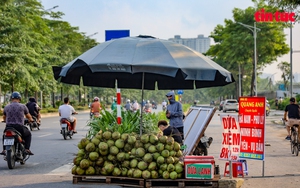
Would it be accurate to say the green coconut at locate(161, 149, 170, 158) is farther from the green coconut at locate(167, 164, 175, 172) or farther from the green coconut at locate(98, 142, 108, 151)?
the green coconut at locate(98, 142, 108, 151)

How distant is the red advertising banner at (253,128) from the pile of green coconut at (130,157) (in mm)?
1990

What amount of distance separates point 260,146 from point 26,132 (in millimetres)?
5114

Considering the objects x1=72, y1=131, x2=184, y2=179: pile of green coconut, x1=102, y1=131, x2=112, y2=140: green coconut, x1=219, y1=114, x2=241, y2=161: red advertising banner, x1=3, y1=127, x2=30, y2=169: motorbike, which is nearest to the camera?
x1=72, y1=131, x2=184, y2=179: pile of green coconut

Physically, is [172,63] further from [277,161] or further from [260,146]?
[277,161]

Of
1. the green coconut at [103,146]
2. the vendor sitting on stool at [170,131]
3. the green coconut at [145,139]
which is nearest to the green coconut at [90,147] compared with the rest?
the green coconut at [103,146]

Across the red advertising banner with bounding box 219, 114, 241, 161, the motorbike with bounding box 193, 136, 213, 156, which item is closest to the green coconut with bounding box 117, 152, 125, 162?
the red advertising banner with bounding box 219, 114, 241, 161

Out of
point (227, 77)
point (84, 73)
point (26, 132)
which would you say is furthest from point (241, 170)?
point (26, 132)

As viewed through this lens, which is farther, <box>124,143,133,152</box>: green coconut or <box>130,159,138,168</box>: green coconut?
<box>124,143,133,152</box>: green coconut

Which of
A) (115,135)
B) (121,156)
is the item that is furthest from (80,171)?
(115,135)

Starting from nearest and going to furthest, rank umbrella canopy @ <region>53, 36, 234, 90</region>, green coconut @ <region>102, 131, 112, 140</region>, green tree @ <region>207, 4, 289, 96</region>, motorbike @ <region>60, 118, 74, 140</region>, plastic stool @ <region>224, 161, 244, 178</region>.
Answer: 1. umbrella canopy @ <region>53, 36, 234, 90</region>
2. green coconut @ <region>102, 131, 112, 140</region>
3. plastic stool @ <region>224, 161, 244, 178</region>
4. motorbike @ <region>60, 118, 74, 140</region>
5. green tree @ <region>207, 4, 289, 96</region>

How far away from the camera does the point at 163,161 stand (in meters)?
9.20

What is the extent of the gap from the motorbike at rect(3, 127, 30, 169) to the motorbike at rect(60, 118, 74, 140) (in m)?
8.20

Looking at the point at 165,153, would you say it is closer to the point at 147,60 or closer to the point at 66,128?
the point at 147,60

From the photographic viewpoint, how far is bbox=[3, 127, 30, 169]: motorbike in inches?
458
